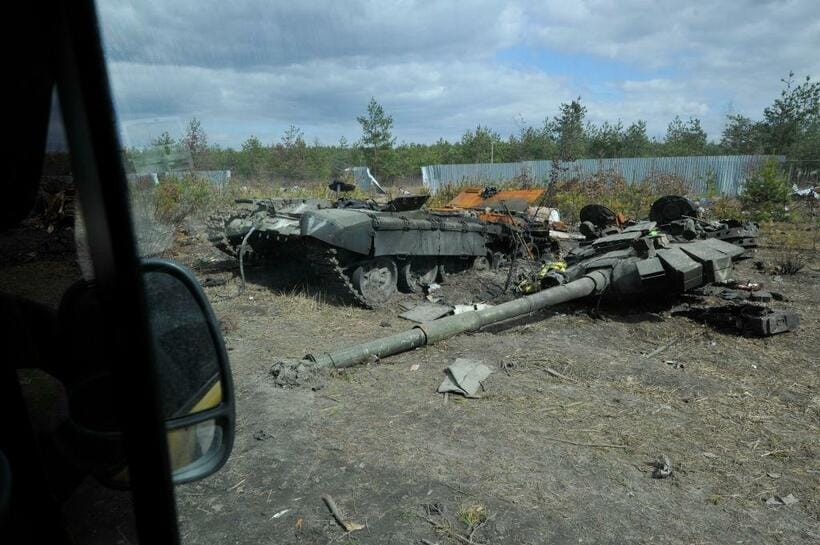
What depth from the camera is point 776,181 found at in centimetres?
1605

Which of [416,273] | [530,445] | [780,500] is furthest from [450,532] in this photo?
[416,273]

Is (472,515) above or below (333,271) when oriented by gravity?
below

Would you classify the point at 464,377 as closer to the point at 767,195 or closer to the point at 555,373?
the point at 555,373

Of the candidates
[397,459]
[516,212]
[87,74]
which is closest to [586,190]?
[516,212]

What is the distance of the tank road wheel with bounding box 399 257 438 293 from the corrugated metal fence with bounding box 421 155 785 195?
497 inches

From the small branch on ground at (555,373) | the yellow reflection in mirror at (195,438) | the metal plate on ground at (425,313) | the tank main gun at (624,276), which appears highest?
the yellow reflection in mirror at (195,438)

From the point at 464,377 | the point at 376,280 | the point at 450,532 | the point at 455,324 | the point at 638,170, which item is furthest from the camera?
the point at 638,170

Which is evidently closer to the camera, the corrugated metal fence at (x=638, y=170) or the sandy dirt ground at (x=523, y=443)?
the sandy dirt ground at (x=523, y=443)

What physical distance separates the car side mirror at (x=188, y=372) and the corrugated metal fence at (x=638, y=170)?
2071cm

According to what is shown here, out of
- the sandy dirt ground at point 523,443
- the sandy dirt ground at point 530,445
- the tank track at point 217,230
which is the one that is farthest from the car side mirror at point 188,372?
the tank track at point 217,230

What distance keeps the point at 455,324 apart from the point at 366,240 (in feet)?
7.69

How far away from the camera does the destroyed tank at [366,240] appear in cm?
816

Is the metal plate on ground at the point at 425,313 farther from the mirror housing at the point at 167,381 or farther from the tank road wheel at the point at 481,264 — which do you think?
the mirror housing at the point at 167,381

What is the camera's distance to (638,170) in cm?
2494
